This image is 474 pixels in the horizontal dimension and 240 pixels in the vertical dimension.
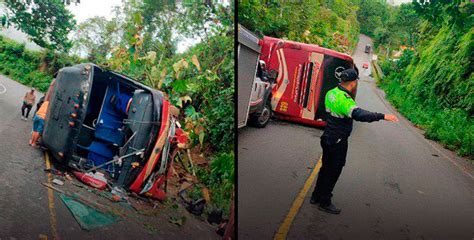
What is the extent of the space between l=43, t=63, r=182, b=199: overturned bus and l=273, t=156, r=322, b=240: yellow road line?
0.83 metres

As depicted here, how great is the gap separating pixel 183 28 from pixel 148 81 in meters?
0.18

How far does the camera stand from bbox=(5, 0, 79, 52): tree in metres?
0.93

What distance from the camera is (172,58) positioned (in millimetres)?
1054

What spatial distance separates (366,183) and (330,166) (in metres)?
0.17

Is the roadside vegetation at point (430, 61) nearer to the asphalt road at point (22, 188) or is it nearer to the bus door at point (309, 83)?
the bus door at point (309, 83)

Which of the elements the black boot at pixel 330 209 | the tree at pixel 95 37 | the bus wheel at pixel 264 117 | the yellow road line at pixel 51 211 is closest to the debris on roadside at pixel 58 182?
the yellow road line at pixel 51 211

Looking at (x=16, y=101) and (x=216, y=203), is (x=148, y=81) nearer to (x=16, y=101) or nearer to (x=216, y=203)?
(x=16, y=101)

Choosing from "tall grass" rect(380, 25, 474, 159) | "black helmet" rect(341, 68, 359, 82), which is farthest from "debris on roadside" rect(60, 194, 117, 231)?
"tall grass" rect(380, 25, 474, 159)

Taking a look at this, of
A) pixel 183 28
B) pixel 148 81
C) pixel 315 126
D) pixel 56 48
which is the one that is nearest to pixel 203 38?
pixel 183 28

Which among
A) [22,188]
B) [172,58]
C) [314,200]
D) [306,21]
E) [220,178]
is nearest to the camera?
[22,188]

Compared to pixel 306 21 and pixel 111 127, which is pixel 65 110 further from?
pixel 306 21

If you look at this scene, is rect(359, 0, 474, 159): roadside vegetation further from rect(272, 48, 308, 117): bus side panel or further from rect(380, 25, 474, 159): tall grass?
rect(272, 48, 308, 117): bus side panel

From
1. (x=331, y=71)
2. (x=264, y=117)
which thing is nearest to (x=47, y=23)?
(x=264, y=117)

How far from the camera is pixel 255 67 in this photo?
158 centimetres
